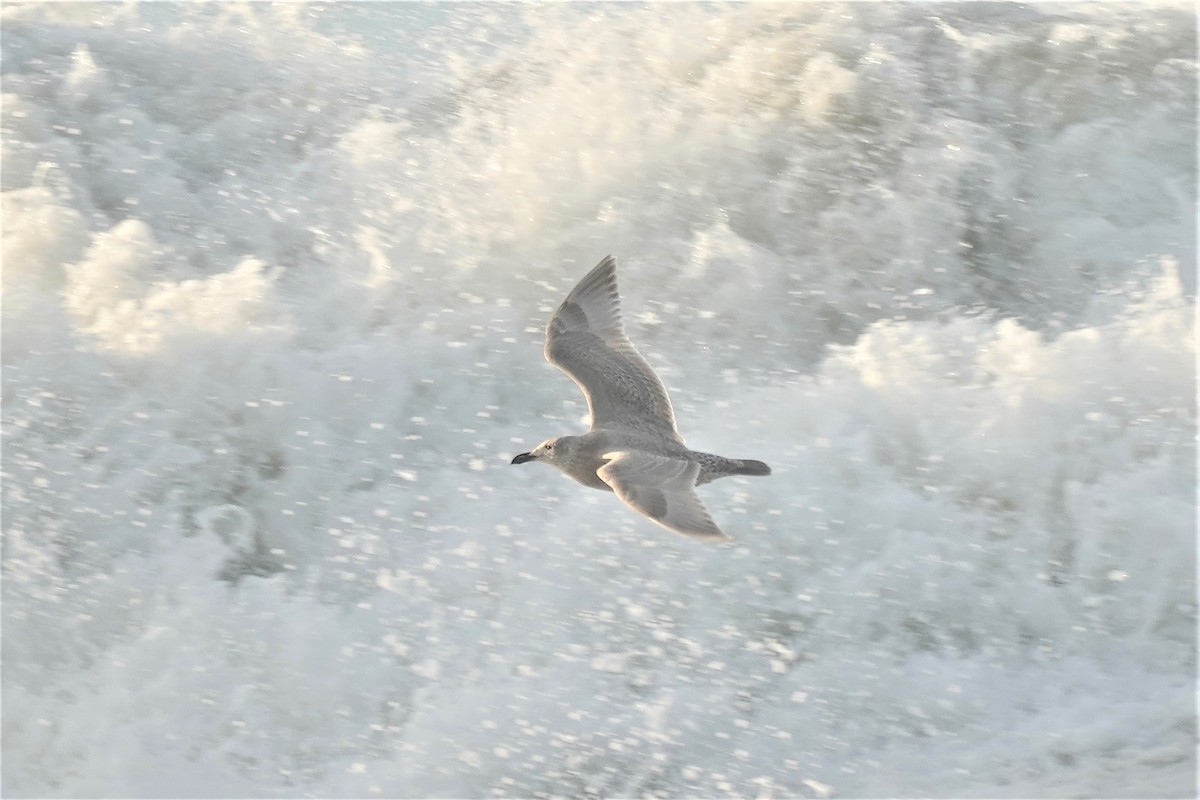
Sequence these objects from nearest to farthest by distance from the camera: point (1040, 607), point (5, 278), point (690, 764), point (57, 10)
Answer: point (690, 764) < point (1040, 607) < point (5, 278) < point (57, 10)

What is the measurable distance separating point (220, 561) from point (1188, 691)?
4.11 m

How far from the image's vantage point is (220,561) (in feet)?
20.2

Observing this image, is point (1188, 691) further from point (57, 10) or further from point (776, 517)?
point (57, 10)

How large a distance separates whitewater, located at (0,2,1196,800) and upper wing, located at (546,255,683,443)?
3.76 ft

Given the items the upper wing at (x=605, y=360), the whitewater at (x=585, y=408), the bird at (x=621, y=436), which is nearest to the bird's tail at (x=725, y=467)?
the bird at (x=621, y=436)

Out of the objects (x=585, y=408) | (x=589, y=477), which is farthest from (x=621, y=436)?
(x=585, y=408)

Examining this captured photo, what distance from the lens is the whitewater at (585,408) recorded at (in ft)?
18.1

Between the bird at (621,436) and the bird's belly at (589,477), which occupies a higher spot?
the bird at (621,436)

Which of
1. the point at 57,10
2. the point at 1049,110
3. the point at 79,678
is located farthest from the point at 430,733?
the point at 57,10

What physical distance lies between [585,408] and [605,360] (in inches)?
58.2

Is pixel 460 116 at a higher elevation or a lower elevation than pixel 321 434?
higher

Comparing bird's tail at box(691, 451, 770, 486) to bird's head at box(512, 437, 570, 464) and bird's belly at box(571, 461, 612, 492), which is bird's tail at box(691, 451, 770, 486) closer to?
bird's belly at box(571, 461, 612, 492)

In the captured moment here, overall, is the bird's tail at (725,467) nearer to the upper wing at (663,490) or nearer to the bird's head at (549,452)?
the upper wing at (663,490)

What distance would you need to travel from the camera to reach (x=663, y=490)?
4.07 m
